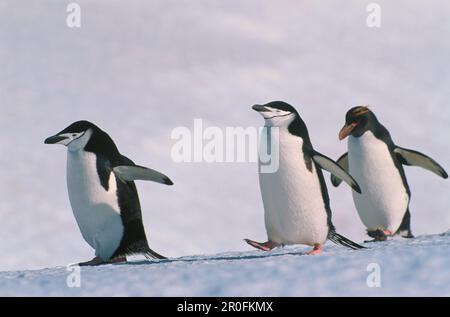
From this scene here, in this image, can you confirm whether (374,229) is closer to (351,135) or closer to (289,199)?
(351,135)

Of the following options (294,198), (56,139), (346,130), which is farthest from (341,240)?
(56,139)

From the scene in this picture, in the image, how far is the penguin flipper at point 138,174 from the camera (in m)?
5.45

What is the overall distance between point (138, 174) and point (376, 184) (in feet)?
7.27

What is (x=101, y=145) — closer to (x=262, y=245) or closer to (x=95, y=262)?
(x=95, y=262)

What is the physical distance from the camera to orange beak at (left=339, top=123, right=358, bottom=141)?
19.7 feet

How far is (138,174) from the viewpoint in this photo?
18.3ft

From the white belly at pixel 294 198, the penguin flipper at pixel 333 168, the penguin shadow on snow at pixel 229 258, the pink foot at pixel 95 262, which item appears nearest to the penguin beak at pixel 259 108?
the white belly at pixel 294 198

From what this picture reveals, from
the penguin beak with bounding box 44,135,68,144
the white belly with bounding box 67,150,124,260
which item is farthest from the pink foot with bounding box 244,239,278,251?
the penguin beak with bounding box 44,135,68,144

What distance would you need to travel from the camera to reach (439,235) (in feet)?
22.4

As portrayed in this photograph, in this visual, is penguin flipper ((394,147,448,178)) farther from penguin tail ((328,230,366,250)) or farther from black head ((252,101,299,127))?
black head ((252,101,299,127))

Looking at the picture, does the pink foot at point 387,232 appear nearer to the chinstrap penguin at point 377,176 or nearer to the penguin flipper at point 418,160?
the chinstrap penguin at point 377,176
